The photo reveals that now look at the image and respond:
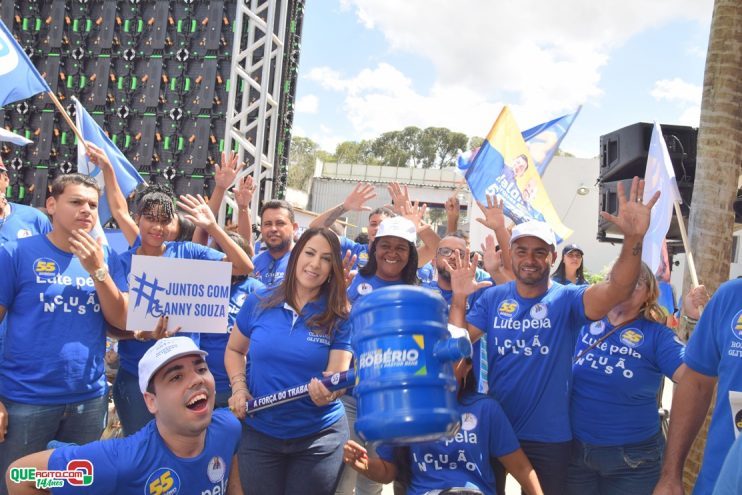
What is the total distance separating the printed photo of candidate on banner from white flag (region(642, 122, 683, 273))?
1.49 m

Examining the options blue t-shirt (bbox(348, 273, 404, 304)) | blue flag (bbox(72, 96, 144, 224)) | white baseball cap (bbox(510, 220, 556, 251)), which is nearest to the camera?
white baseball cap (bbox(510, 220, 556, 251))

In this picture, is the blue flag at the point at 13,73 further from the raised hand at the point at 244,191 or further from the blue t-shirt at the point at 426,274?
the blue t-shirt at the point at 426,274

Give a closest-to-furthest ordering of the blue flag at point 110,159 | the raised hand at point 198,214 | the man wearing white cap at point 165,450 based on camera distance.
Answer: the man wearing white cap at point 165,450 → the raised hand at point 198,214 → the blue flag at point 110,159

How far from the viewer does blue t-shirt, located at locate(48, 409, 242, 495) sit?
1.89 m

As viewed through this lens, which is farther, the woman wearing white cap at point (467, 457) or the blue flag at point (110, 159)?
the blue flag at point (110, 159)

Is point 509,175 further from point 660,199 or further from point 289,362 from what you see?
point 289,362

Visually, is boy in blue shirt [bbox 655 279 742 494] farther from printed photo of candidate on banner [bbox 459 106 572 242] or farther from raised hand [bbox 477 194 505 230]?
printed photo of candidate on banner [bbox 459 106 572 242]

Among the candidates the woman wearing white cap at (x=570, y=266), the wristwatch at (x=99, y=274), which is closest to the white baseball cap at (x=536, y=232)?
the wristwatch at (x=99, y=274)

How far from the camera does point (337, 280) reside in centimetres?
280

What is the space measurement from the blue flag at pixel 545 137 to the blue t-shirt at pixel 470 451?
17.2 feet

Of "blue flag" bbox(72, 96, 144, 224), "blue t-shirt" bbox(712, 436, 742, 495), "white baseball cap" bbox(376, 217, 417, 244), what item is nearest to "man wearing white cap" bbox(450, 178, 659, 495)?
"white baseball cap" bbox(376, 217, 417, 244)

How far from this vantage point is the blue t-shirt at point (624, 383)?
295 centimetres

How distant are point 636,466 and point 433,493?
1072mm

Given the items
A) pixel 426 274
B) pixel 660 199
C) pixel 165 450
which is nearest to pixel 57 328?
pixel 165 450
